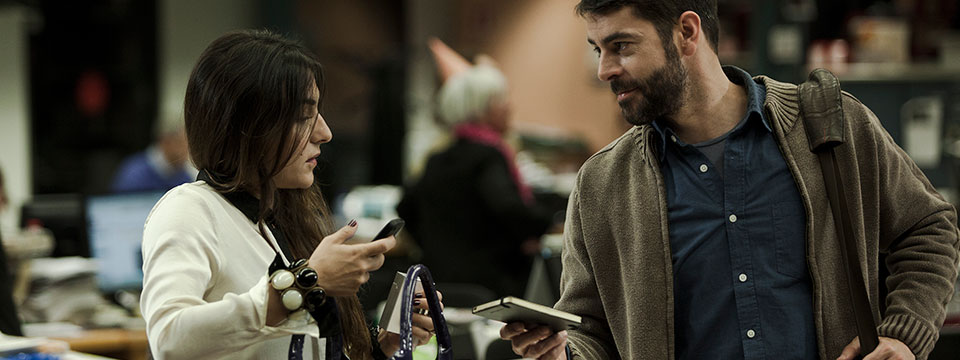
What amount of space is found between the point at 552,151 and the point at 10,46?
4390mm

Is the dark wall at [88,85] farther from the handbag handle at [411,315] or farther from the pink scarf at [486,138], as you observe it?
→ the handbag handle at [411,315]

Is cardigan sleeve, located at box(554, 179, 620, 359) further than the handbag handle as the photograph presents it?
Yes

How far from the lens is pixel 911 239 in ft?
6.28

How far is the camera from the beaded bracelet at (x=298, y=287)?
57.0 inches

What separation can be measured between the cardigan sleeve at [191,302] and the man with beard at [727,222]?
1.79 ft

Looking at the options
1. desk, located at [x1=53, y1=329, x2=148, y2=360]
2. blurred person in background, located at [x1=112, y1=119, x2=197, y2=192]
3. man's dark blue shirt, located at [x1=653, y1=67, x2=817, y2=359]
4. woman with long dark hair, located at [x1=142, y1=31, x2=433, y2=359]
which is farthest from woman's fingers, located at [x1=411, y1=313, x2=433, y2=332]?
blurred person in background, located at [x1=112, y1=119, x2=197, y2=192]

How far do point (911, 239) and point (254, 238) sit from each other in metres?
1.18

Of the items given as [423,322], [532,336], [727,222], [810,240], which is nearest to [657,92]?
[727,222]

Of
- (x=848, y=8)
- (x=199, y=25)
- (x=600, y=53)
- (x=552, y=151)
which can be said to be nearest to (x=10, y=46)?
(x=199, y=25)

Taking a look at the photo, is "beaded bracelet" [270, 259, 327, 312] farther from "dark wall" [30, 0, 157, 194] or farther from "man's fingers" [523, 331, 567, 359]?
"dark wall" [30, 0, 157, 194]

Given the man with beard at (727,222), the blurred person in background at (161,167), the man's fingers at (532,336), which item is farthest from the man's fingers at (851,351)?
the blurred person in background at (161,167)

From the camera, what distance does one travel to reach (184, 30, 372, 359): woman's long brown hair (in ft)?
5.32

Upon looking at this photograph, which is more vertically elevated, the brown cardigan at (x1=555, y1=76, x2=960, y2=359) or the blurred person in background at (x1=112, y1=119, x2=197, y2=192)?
the brown cardigan at (x1=555, y1=76, x2=960, y2=359)

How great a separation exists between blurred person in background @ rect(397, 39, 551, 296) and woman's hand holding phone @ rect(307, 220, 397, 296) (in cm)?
296
